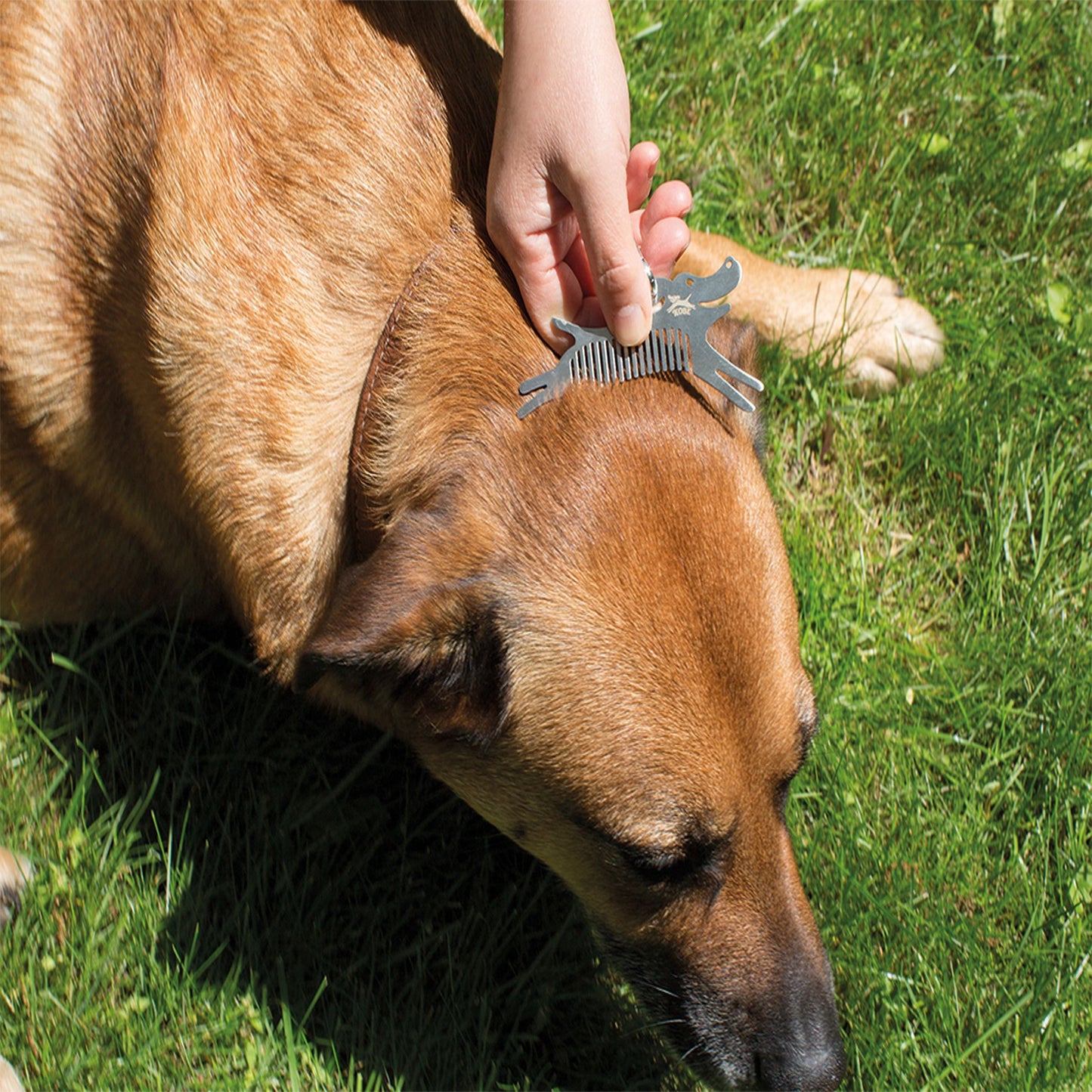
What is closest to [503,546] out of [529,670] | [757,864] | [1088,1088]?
[529,670]

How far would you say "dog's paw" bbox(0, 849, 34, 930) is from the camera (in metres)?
3.18

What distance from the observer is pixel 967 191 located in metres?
4.84

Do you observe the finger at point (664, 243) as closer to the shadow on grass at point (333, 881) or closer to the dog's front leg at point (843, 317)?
the dog's front leg at point (843, 317)

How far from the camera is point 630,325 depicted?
8.48ft

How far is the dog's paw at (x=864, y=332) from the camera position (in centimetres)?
439

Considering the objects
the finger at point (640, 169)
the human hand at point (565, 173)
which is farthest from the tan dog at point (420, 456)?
the finger at point (640, 169)

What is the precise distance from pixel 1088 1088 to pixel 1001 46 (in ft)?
13.8

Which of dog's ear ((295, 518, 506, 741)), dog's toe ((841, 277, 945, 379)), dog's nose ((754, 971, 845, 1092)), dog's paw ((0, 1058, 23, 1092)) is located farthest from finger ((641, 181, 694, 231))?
dog's paw ((0, 1058, 23, 1092))

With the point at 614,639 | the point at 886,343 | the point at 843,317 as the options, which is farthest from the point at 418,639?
the point at 886,343

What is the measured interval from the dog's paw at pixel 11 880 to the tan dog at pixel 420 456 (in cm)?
100

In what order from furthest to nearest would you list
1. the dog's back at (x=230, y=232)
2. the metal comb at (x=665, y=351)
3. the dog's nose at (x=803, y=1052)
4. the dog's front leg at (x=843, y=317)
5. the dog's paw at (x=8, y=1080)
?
the dog's front leg at (x=843, y=317)
the dog's paw at (x=8, y=1080)
the dog's nose at (x=803, y=1052)
the dog's back at (x=230, y=232)
the metal comb at (x=665, y=351)

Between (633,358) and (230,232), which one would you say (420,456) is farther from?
(230,232)

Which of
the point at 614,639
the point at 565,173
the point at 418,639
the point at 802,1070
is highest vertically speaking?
the point at 565,173

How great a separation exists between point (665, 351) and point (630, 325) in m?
0.11
